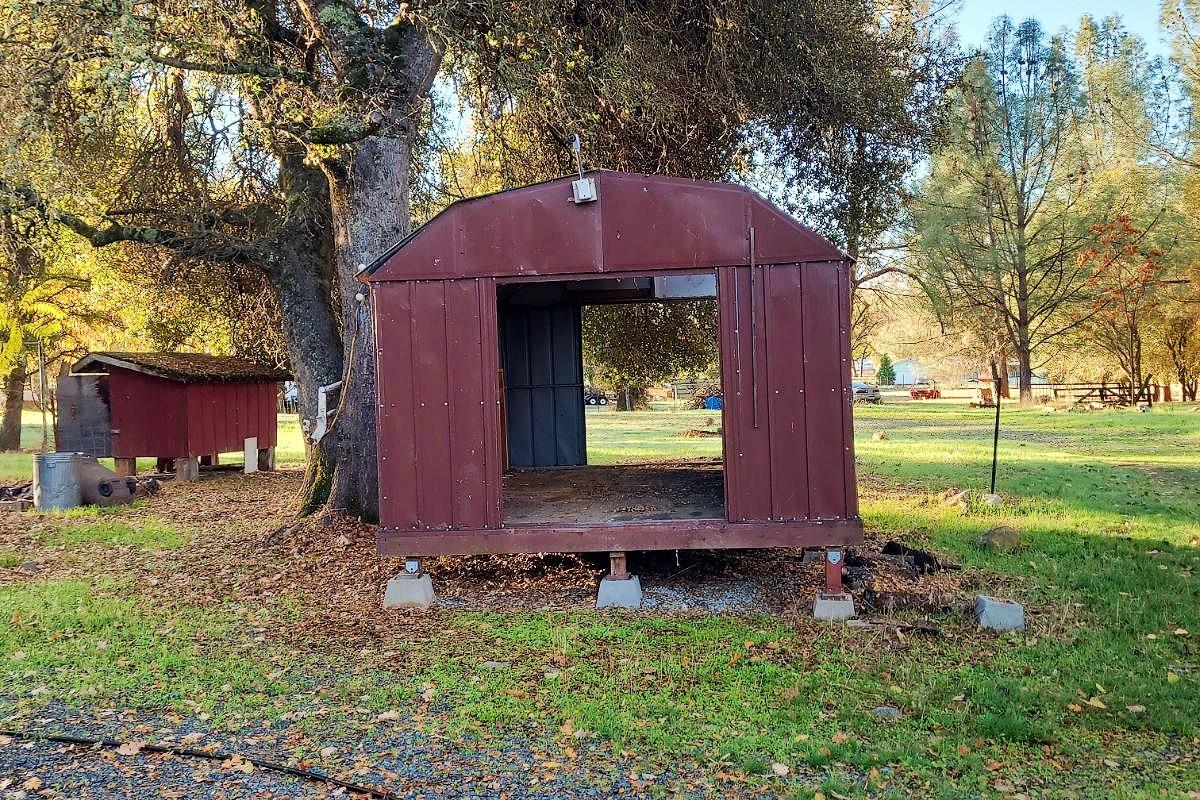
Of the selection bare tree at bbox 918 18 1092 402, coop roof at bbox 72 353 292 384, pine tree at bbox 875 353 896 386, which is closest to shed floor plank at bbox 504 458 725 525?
coop roof at bbox 72 353 292 384

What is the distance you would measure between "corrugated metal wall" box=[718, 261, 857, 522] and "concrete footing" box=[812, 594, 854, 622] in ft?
2.09

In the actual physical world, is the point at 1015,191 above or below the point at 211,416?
above

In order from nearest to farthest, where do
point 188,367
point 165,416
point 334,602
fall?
point 334,602 → point 165,416 → point 188,367

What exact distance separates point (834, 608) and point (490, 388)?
3.19 m

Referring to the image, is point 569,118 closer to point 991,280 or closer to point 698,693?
point 698,693

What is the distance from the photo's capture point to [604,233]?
24.4ft

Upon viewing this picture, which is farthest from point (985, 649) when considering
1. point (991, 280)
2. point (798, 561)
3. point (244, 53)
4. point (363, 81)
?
point (991, 280)

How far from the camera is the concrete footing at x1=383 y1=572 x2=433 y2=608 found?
783cm

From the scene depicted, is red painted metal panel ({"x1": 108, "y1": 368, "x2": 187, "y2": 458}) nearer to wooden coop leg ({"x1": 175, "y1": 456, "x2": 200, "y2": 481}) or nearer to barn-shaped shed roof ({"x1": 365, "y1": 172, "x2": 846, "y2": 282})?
wooden coop leg ({"x1": 175, "y1": 456, "x2": 200, "y2": 481})

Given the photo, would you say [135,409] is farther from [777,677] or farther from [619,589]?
[777,677]

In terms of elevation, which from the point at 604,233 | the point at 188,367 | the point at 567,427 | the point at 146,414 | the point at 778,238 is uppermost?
the point at 604,233

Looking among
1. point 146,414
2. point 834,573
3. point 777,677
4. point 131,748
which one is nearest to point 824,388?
point 834,573

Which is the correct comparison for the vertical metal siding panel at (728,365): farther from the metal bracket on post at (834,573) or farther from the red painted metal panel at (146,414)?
the red painted metal panel at (146,414)

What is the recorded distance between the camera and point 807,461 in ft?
24.1
